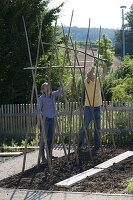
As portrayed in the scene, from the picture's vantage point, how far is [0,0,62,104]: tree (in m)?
16.6

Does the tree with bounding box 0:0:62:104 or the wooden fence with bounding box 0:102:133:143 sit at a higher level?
the tree with bounding box 0:0:62:104

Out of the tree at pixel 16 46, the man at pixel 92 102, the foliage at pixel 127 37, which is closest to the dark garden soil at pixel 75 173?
the man at pixel 92 102

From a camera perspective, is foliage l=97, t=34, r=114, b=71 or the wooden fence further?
foliage l=97, t=34, r=114, b=71

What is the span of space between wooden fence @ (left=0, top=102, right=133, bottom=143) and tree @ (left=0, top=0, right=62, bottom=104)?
1.57 metres

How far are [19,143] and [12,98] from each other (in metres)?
→ 3.40

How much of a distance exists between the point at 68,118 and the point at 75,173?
4782 mm

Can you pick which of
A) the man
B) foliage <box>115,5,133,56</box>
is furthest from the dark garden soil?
foliage <box>115,5,133,56</box>

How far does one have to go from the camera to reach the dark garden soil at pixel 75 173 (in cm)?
809

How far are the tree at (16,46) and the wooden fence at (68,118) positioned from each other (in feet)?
5.16

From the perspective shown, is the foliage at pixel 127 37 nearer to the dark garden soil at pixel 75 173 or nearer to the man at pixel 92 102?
the man at pixel 92 102

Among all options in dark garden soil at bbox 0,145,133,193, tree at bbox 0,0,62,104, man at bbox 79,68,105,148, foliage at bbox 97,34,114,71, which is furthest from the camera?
foliage at bbox 97,34,114,71

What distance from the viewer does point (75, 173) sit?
9.28 m

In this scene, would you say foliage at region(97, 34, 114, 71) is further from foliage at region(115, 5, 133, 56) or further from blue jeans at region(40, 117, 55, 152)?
foliage at region(115, 5, 133, 56)

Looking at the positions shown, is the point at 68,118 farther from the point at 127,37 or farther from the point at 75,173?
the point at 127,37
